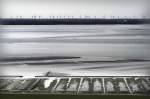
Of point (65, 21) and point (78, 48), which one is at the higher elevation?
point (65, 21)

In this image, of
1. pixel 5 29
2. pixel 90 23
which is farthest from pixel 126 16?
pixel 5 29

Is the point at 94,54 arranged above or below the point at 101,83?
above

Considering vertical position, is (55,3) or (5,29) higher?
(55,3)

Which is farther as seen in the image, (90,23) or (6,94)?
(90,23)

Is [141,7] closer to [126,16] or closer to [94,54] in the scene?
[126,16]

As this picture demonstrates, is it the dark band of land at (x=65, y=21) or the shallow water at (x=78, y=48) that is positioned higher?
the dark band of land at (x=65, y=21)

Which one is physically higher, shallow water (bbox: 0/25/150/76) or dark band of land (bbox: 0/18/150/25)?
dark band of land (bbox: 0/18/150/25)

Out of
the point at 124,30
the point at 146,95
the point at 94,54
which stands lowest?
the point at 146,95

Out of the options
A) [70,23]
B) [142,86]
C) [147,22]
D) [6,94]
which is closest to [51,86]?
[6,94]

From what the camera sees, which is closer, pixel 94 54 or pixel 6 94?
pixel 6 94

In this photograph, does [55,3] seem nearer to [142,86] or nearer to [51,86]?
[51,86]
